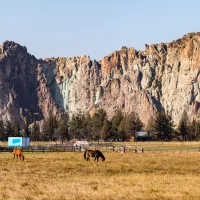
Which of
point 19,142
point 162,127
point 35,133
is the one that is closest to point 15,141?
point 19,142

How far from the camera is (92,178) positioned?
29000 mm

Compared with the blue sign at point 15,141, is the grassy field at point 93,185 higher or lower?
lower

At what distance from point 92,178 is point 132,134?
14373 centimetres

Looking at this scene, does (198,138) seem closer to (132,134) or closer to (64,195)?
(132,134)

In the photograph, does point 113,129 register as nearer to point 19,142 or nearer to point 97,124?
point 97,124

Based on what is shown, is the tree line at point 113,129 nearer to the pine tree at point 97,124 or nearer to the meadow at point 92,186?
the pine tree at point 97,124

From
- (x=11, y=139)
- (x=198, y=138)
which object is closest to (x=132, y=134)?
(x=198, y=138)

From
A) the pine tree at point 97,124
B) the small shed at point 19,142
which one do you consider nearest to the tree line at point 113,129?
the pine tree at point 97,124

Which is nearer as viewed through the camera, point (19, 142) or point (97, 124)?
point (19, 142)

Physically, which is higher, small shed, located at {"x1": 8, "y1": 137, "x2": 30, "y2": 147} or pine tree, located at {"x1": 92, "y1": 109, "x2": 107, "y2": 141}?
pine tree, located at {"x1": 92, "y1": 109, "x2": 107, "y2": 141}

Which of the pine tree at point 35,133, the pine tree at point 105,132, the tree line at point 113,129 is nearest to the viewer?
the pine tree at point 105,132

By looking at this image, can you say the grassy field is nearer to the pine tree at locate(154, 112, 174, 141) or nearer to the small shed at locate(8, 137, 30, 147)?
the small shed at locate(8, 137, 30, 147)

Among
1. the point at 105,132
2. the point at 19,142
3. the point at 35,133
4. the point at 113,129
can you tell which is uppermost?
the point at 113,129

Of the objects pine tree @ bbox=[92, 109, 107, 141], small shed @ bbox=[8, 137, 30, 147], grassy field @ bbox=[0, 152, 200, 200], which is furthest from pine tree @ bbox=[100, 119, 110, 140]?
grassy field @ bbox=[0, 152, 200, 200]
